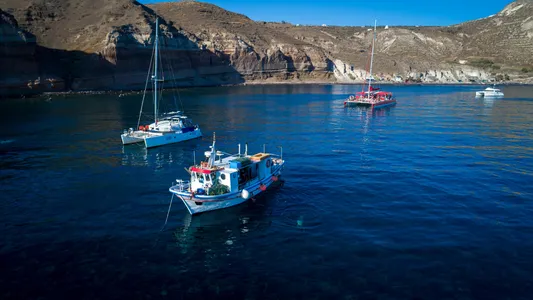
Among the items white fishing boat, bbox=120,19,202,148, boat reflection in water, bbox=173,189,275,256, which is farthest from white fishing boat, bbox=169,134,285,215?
white fishing boat, bbox=120,19,202,148

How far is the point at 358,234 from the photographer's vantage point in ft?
85.5

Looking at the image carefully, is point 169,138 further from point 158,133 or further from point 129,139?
point 129,139

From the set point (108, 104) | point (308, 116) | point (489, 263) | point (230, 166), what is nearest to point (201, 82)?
point (108, 104)

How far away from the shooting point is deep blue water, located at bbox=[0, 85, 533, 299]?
66.7ft

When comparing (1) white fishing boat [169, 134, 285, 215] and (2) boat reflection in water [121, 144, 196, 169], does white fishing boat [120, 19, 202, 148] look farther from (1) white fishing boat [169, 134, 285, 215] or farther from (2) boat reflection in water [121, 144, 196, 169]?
(1) white fishing boat [169, 134, 285, 215]

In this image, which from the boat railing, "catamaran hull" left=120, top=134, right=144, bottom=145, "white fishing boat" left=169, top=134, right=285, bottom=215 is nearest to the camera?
"white fishing boat" left=169, top=134, right=285, bottom=215

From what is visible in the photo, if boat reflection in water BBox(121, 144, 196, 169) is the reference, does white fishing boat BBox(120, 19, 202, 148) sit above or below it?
above

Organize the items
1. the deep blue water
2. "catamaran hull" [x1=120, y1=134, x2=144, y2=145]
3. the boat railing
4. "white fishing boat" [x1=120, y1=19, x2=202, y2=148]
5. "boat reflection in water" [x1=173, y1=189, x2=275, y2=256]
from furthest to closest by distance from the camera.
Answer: "white fishing boat" [x1=120, y1=19, x2=202, y2=148], "catamaran hull" [x1=120, y1=134, x2=144, y2=145], the boat railing, "boat reflection in water" [x1=173, y1=189, x2=275, y2=256], the deep blue water

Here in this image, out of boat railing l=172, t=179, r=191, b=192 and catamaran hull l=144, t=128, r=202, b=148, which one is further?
catamaran hull l=144, t=128, r=202, b=148

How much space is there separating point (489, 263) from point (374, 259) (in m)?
6.92

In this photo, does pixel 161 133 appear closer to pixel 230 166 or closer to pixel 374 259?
pixel 230 166

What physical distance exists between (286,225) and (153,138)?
31.8m

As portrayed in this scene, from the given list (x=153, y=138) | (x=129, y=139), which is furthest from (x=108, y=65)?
(x=153, y=138)

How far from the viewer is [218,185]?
29.5 meters
